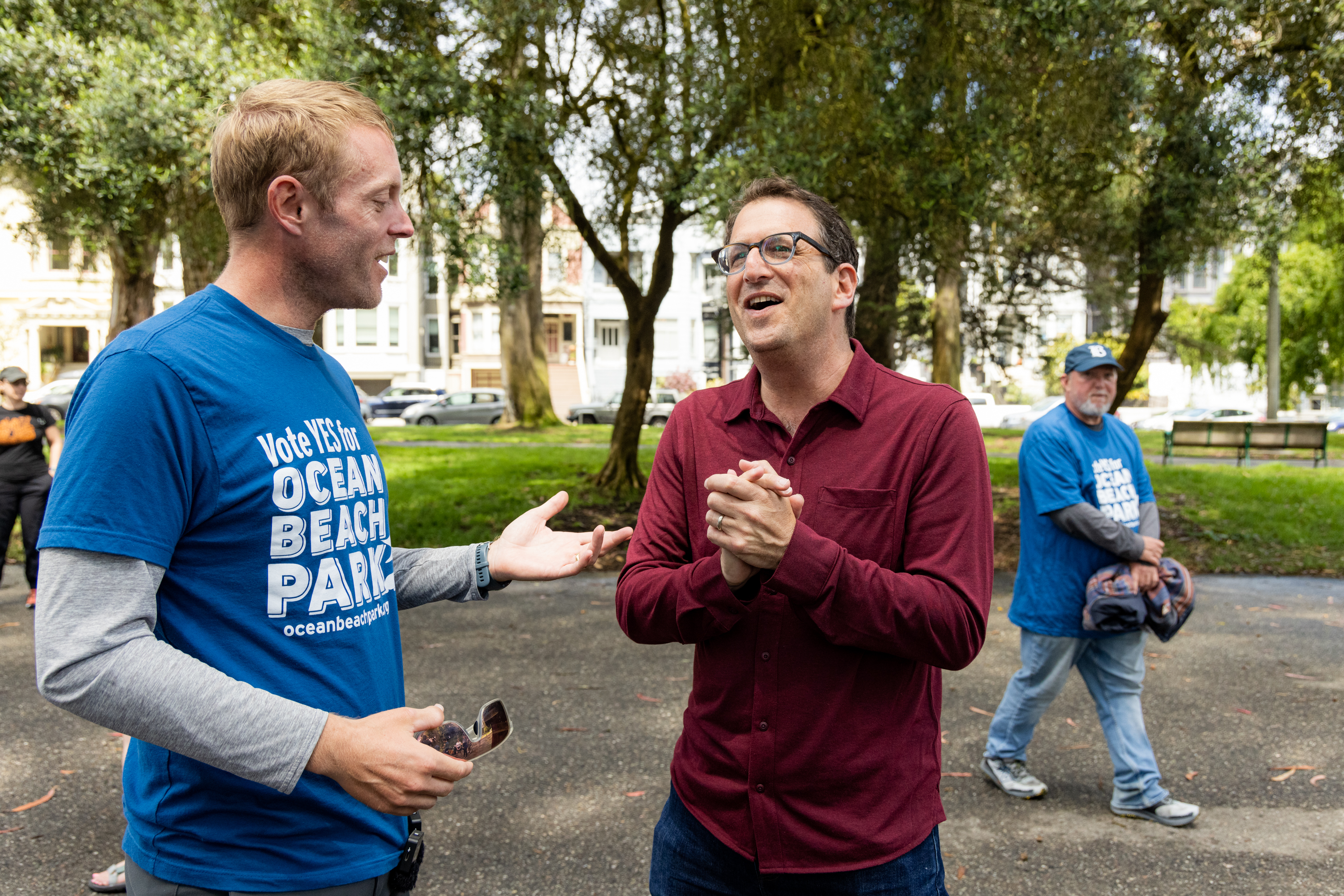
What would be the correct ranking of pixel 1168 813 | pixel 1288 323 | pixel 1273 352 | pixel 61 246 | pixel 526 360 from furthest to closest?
pixel 1288 323 < pixel 526 360 < pixel 1273 352 < pixel 61 246 < pixel 1168 813

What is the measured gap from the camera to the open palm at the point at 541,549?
2.12 m

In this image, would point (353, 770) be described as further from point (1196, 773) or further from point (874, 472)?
point (1196, 773)

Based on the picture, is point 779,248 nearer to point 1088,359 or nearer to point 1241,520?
point 1088,359

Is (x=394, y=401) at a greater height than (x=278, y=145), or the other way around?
(x=278, y=145)

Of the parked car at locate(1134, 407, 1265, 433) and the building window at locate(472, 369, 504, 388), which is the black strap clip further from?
the building window at locate(472, 369, 504, 388)

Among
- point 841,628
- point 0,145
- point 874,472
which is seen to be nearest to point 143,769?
point 841,628

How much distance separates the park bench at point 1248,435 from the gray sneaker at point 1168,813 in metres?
14.7

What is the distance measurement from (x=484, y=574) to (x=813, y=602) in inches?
29.7

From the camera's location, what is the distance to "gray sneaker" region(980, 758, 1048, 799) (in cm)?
448

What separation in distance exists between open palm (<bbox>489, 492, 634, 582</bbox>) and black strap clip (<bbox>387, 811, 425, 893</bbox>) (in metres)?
0.54

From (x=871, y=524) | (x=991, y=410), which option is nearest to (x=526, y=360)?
(x=991, y=410)

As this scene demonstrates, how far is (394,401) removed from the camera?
132ft

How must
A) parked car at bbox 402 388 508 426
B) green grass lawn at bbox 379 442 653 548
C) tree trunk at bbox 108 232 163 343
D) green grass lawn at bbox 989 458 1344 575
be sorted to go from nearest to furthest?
1. green grass lawn at bbox 989 458 1344 575
2. green grass lawn at bbox 379 442 653 548
3. tree trunk at bbox 108 232 163 343
4. parked car at bbox 402 388 508 426

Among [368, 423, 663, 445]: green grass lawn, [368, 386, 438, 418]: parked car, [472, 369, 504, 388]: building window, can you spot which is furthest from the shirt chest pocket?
[472, 369, 504, 388]: building window
